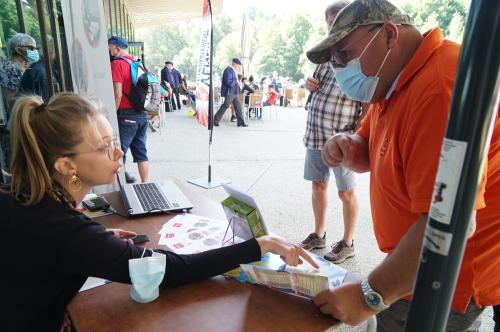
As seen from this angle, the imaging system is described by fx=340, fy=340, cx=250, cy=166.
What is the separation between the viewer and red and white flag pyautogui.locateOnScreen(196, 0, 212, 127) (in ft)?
13.2

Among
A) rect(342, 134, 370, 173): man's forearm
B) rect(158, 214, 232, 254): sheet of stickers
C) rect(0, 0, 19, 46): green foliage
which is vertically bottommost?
A: rect(158, 214, 232, 254): sheet of stickers

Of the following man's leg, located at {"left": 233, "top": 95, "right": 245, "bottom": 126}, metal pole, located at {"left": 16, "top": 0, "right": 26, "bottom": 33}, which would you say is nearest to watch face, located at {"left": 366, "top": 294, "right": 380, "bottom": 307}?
metal pole, located at {"left": 16, "top": 0, "right": 26, "bottom": 33}

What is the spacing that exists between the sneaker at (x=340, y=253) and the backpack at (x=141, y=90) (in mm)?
2719

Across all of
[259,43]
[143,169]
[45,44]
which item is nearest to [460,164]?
[45,44]

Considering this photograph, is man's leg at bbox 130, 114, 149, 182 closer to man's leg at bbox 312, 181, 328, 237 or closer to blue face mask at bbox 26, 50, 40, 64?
blue face mask at bbox 26, 50, 40, 64

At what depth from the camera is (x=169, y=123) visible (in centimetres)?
980

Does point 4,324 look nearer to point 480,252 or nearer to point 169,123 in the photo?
point 480,252

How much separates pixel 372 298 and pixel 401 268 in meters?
0.13

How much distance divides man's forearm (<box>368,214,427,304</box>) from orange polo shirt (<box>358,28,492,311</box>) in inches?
2.3

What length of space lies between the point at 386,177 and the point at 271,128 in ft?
28.7

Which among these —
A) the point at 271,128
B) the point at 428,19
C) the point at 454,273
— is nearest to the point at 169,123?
the point at 271,128

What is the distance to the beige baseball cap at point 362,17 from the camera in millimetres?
1068

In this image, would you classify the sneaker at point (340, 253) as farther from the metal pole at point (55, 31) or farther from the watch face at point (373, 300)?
the metal pole at point (55, 31)

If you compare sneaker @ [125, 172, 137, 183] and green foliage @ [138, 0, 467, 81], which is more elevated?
green foliage @ [138, 0, 467, 81]
